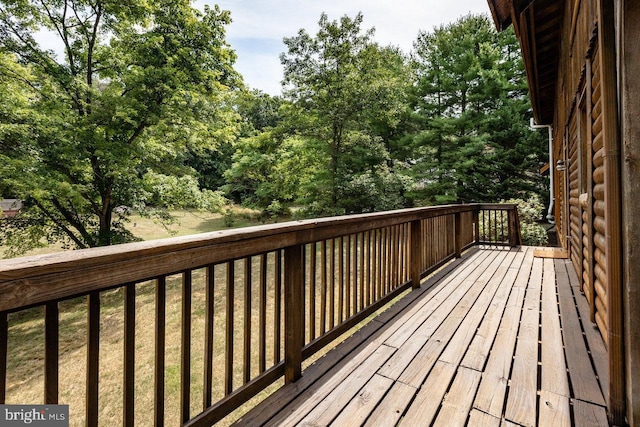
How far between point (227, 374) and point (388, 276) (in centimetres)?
184

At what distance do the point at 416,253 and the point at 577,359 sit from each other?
164 cm

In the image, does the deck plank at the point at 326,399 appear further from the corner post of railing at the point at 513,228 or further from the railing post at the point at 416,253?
the corner post of railing at the point at 513,228

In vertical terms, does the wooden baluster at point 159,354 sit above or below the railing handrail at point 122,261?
below

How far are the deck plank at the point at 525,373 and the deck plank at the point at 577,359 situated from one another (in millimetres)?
176

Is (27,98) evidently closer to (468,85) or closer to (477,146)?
(477,146)

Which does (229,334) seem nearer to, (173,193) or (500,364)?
(500,364)

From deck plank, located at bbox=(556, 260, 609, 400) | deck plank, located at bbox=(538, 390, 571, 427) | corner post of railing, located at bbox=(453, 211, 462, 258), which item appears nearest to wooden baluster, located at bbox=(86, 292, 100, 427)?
deck plank, located at bbox=(538, 390, 571, 427)

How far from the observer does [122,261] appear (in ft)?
3.24

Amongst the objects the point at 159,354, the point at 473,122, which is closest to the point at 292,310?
the point at 159,354

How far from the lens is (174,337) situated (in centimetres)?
418

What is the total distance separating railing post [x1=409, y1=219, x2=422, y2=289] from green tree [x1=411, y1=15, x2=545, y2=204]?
1086 centimetres

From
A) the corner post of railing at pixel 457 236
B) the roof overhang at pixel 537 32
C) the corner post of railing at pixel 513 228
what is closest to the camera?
the roof overhang at pixel 537 32

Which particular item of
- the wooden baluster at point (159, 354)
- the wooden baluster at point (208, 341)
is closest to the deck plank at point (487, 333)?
the wooden baluster at point (208, 341)

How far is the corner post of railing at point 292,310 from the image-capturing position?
1.78m
